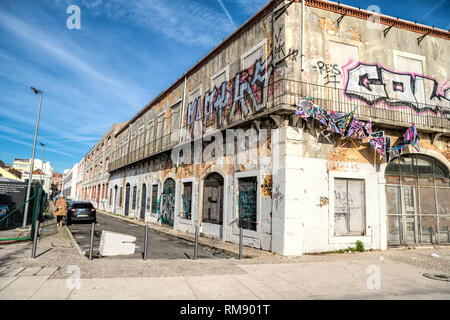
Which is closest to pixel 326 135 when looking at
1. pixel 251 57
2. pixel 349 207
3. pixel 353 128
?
pixel 353 128

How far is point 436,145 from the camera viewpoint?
11523 millimetres

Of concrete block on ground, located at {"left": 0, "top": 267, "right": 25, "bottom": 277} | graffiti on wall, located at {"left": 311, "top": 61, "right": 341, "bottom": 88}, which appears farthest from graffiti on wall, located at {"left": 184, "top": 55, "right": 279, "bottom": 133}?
concrete block on ground, located at {"left": 0, "top": 267, "right": 25, "bottom": 277}

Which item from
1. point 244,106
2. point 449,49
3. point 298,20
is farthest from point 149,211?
point 449,49

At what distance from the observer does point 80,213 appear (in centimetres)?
1678

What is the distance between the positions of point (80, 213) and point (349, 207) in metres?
14.8

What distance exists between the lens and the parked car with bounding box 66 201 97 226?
16484 millimetres

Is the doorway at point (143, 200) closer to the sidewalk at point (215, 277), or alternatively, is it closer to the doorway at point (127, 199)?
the doorway at point (127, 199)

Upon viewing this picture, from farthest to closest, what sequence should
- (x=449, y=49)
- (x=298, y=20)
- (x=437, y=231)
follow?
(x=449, y=49) → (x=437, y=231) → (x=298, y=20)

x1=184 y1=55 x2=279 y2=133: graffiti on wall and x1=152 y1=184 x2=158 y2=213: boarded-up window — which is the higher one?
x1=184 y1=55 x2=279 y2=133: graffiti on wall

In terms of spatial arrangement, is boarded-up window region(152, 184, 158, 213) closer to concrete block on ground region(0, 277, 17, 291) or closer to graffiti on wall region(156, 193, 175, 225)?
graffiti on wall region(156, 193, 175, 225)

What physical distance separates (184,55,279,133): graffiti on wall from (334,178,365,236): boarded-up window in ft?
13.9

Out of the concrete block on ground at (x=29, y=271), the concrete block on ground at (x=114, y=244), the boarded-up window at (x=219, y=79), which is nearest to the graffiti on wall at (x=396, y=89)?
the boarded-up window at (x=219, y=79)

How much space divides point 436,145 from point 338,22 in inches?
254
